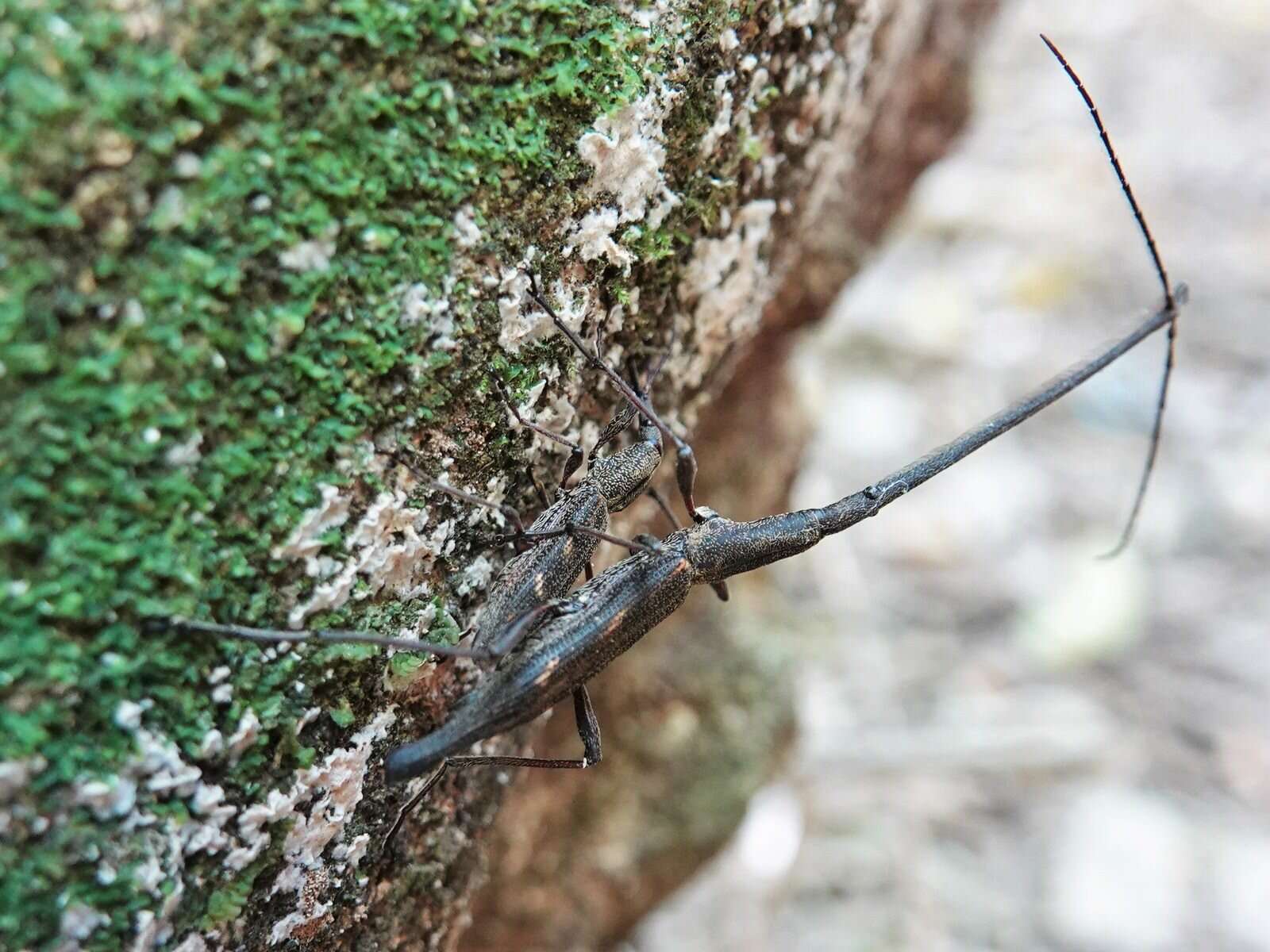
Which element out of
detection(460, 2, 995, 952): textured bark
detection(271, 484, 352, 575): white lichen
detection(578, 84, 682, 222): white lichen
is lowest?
detection(460, 2, 995, 952): textured bark

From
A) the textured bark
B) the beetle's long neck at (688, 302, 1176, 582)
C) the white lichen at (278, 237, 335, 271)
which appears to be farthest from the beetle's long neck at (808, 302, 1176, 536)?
the white lichen at (278, 237, 335, 271)

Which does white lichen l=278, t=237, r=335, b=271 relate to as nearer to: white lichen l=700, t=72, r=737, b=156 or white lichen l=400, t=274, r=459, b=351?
white lichen l=400, t=274, r=459, b=351

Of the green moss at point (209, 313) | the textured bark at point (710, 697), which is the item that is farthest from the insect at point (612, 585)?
the textured bark at point (710, 697)

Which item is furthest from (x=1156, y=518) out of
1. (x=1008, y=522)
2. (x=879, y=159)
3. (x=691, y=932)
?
(x=691, y=932)

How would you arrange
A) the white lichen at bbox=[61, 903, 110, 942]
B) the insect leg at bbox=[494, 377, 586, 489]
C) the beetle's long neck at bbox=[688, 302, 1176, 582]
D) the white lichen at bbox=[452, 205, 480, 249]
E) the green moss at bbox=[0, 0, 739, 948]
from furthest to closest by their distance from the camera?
the beetle's long neck at bbox=[688, 302, 1176, 582] → the insect leg at bbox=[494, 377, 586, 489] → the white lichen at bbox=[452, 205, 480, 249] → the white lichen at bbox=[61, 903, 110, 942] → the green moss at bbox=[0, 0, 739, 948]

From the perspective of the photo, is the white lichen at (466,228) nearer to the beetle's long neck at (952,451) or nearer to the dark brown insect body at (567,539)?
the dark brown insect body at (567,539)

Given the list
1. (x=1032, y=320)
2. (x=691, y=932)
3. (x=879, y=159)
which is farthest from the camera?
(x=1032, y=320)

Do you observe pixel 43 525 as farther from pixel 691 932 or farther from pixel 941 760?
pixel 941 760
